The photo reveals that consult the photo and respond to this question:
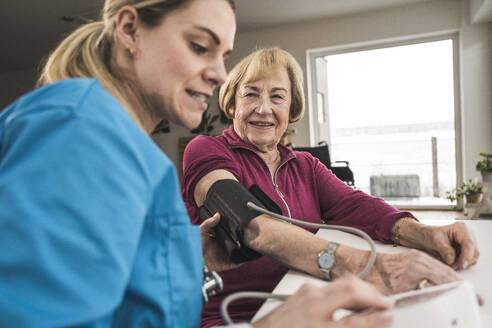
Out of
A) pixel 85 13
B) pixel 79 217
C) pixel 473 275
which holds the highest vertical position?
pixel 85 13

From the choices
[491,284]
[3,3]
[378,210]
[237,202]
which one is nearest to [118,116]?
[237,202]

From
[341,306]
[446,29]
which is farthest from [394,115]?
[341,306]

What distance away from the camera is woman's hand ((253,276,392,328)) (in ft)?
1.49

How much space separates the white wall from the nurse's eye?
430 cm

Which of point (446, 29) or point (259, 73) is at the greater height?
point (446, 29)

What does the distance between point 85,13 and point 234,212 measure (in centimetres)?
513

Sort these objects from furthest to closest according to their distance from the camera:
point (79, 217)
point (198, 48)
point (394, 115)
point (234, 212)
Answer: point (394, 115)
point (234, 212)
point (198, 48)
point (79, 217)

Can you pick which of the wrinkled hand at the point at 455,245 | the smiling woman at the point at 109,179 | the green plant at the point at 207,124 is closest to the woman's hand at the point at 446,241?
the wrinkled hand at the point at 455,245

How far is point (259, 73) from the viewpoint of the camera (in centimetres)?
136

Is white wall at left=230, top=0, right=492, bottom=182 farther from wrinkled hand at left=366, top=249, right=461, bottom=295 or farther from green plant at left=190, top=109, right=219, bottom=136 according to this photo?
wrinkled hand at left=366, top=249, right=461, bottom=295

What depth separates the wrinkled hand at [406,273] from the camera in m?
0.70

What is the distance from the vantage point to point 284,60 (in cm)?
140

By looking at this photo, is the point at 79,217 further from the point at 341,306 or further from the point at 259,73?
the point at 259,73

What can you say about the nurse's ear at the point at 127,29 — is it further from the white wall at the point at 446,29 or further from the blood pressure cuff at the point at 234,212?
the white wall at the point at 446,29
